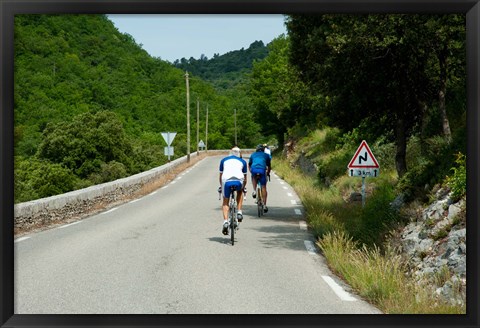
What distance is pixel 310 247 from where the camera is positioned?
11.1 metres

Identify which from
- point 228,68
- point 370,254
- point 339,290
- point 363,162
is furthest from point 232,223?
point 228,68

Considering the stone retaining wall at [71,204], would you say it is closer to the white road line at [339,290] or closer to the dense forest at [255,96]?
the dense forest at [255,96]

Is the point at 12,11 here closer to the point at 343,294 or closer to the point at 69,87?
the point at 343,294

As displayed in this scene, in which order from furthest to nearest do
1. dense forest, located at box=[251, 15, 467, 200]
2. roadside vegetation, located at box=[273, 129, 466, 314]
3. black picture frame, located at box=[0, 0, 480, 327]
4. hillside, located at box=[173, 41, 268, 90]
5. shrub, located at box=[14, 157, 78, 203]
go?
hillside, located at box=[173, 41, 268, 90] → shrub, located at box=[14, 157, 78, 203] → dense forest, located at box=[251, 15, 467, 200] → roadside vegetation, located at box=[273, 129, 466, 314] → black picture frame, located at box=[0, 0, 480, 327]

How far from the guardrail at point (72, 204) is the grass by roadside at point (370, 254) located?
6.44m

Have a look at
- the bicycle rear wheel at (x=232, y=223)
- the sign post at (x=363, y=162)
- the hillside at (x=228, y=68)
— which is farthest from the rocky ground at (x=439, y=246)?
the hillside at (x=228, y=68)

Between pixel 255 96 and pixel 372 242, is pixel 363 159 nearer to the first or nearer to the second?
pixel 372 242

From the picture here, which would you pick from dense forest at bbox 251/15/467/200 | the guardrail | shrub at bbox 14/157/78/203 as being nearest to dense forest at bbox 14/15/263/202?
shrub at bbox 14/157/78/203

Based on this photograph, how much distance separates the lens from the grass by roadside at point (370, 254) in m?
6.29

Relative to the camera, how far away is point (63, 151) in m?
51.5

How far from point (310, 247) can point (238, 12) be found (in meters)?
7.16

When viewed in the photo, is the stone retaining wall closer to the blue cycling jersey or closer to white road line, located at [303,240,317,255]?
the blue cycling jersey

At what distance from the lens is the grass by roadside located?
6.29 metres

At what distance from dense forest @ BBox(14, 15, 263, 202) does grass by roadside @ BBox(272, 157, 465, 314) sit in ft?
91.2
